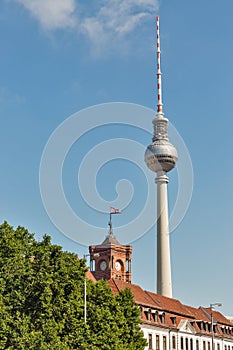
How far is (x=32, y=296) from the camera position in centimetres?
5753

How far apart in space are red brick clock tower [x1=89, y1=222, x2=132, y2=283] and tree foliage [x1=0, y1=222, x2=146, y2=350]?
311 feet

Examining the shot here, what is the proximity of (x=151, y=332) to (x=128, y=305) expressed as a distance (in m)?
24.3

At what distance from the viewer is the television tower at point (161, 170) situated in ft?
578

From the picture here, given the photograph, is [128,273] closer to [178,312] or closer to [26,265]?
[178,312]


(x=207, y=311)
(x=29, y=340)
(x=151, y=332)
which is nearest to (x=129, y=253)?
(x=207, y=311)

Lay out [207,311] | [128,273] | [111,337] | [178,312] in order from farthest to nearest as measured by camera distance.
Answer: [128,273] → [207,311] → [178,312] → [111,337]

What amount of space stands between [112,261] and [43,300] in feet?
339

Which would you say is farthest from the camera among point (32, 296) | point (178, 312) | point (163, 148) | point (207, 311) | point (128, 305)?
point (163, 148)

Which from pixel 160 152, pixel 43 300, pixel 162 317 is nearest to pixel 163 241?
pixel 160 152

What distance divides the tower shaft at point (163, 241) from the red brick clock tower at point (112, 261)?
1422 centimetres

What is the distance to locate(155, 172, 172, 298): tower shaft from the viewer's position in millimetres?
174212

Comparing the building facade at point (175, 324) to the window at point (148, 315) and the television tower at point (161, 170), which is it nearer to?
the window at point (148, 315)

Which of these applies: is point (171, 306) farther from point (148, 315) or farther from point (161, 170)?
point (161, 170)

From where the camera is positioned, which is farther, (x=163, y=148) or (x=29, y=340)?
(x=163, y=148)
